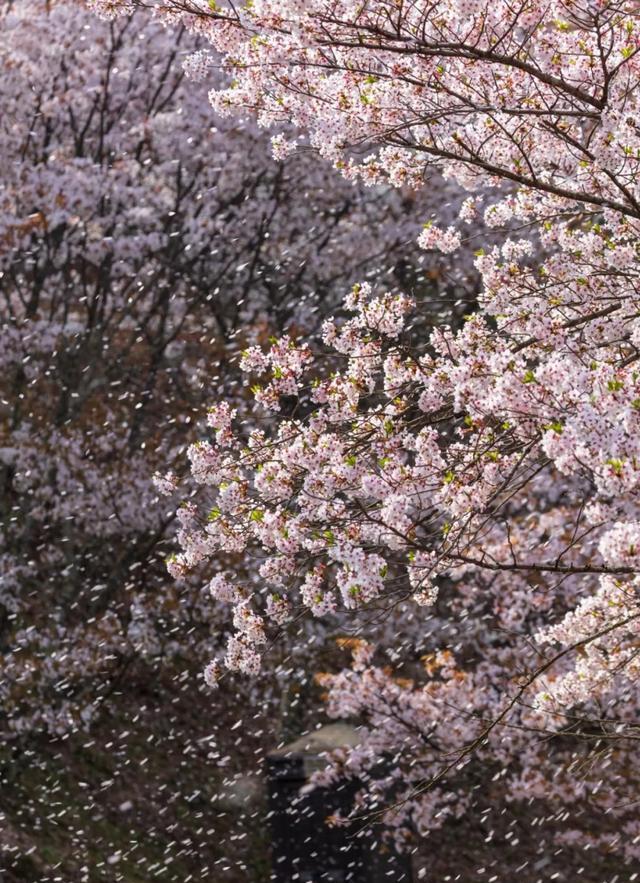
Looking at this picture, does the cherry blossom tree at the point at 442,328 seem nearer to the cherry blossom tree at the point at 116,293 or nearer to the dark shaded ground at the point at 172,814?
the cherry blossom tree at the point at 116,293

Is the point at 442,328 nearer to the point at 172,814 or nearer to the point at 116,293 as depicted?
the point at 172,814

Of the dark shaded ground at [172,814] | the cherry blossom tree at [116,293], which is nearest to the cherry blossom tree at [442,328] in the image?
the cherry blossom tree at [116,293]

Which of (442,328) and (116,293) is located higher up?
(116,293)

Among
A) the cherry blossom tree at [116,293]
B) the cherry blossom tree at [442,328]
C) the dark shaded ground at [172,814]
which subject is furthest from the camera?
the cherry blossom tree at [116,293]

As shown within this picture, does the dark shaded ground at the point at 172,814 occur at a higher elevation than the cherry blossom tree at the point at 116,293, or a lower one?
lower

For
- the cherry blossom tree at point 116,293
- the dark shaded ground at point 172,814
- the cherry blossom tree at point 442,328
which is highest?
the cherry blossom tree at point 116,293

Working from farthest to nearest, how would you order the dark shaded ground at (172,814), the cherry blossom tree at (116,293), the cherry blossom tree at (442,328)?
the cherry blossom tree at (116,293) < the dark shaded ground at (172,814) < the cherry blossom tree at (442,328)

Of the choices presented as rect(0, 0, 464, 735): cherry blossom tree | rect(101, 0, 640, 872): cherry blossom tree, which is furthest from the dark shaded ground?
rect(101, 0, 640, 872): cherry blossom tree

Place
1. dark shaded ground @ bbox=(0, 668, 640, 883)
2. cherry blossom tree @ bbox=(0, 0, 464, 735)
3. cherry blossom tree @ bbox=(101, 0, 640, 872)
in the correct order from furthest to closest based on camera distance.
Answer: cherry blossom tree @ bbox=(0, 0, 464, 735) → dark shaded ground @ bbox=(0, 668, 640, 883) → cherry blossom tree @ bbox=(101, 0, 640, 872)

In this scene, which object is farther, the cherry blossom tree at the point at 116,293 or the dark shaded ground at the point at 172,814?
the cherry blossom tree at the point at 116,293

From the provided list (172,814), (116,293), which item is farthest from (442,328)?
(116,293)

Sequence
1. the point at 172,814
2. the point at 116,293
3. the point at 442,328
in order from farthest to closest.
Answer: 1. the point at 116,293
2. the point at 172,814
3. the point at 442,328

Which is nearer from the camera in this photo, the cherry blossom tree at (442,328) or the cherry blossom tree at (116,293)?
the cherry blossom tree at (442,328)

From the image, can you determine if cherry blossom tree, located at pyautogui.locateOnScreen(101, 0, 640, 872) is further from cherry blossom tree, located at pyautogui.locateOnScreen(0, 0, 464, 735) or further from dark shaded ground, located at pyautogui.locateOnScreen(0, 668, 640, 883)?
dark shaded ground, located at pyautogui.locateOnScreen(0, 668, 640, 883)
